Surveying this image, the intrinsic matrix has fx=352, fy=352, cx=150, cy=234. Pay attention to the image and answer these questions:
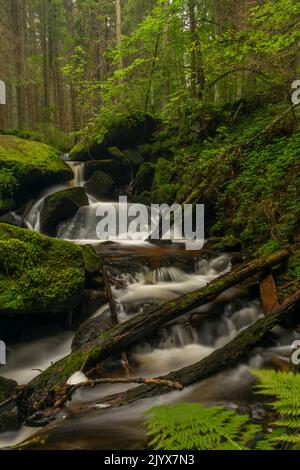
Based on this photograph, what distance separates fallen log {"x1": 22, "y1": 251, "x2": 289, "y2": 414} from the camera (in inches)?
144

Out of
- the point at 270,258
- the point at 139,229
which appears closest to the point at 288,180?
the point at 270,258

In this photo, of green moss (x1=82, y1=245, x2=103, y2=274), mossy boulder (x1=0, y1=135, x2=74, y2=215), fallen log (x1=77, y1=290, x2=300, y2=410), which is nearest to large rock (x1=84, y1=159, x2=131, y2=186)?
mossy boulder (x1=0, y1=135, x2=74, y2=215)

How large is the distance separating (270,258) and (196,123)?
889 cm

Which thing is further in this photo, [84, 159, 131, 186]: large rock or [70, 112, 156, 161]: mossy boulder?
[70, 112, 156, 161]: mossy boulder

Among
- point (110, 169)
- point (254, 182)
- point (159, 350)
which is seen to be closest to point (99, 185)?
point (110, 169)

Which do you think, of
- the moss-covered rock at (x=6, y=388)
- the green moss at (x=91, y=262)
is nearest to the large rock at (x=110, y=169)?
the green moss at (x=91, y=262)

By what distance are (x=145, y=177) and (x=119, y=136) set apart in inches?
112

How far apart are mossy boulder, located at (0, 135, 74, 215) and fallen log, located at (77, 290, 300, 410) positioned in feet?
30.1

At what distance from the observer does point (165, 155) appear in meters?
14.6

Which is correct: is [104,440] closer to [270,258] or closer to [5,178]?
[270,258]

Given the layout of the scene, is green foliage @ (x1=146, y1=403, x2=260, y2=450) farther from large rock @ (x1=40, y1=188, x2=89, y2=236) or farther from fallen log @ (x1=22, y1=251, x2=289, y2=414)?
large rock @ (x1=40, y1=188, x2=89, y2=236)

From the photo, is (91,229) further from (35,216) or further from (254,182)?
(254,182)

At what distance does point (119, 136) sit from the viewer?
1544 centimetres

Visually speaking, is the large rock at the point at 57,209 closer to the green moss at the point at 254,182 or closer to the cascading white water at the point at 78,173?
the cascading white water at the point at 78,173
